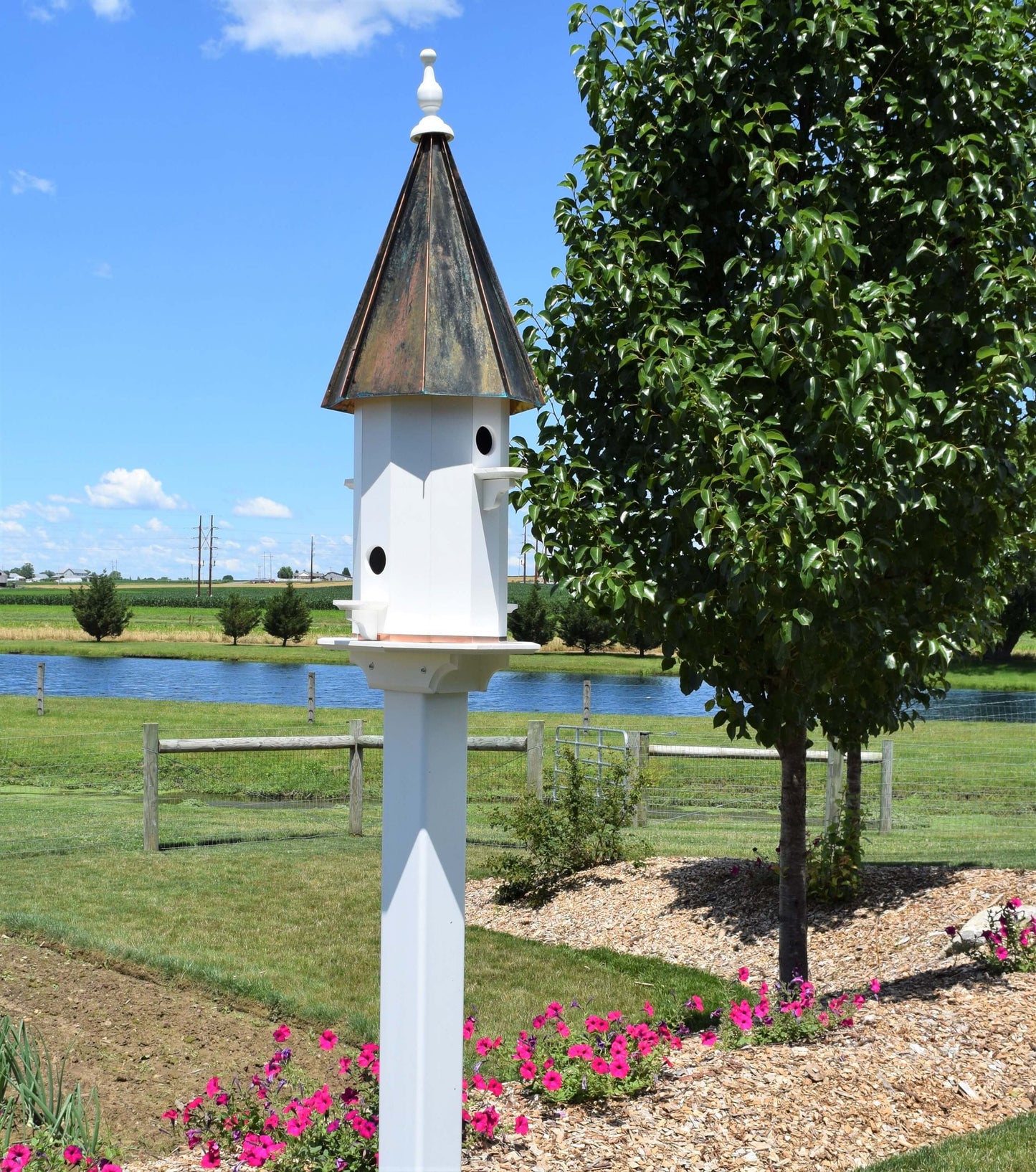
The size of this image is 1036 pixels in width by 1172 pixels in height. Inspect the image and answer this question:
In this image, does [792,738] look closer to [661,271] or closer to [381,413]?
[661,271]

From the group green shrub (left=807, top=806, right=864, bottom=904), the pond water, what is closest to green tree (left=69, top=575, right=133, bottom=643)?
the pond water

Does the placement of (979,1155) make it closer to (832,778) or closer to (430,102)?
(430,102)

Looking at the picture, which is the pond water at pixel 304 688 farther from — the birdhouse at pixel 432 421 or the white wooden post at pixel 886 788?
the birdhouse at pixel 432 421

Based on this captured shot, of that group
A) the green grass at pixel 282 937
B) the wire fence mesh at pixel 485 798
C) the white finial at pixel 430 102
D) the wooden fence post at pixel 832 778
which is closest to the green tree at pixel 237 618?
the wire fence mesh at pixel 485 798

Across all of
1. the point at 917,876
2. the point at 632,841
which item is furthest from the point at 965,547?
the point at 632,841

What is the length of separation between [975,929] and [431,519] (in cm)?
526

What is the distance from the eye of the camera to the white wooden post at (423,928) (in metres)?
3.18

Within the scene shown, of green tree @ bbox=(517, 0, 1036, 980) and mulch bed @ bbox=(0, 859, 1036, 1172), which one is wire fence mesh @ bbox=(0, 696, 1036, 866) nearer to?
mulch bed @ bbox=(0, 859, 1036, 1172)

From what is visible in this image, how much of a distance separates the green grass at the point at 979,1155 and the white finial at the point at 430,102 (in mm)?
3935

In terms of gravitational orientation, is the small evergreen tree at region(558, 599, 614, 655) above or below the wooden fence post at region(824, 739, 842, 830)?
above

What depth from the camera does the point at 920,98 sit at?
5203mm

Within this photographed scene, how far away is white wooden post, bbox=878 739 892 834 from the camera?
40.8ft

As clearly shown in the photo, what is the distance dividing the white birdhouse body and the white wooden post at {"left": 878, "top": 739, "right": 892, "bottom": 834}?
10.2 m

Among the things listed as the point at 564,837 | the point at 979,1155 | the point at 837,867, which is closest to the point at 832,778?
the point at 837,867
